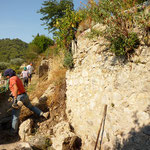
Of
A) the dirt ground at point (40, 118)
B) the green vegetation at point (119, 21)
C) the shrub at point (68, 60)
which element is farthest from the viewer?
the shrub at point (68, 60)

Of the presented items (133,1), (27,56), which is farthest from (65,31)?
(27,56)

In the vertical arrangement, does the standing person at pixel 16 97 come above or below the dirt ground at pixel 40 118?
above

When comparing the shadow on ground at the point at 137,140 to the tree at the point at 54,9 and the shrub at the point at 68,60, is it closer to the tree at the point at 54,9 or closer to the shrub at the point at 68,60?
the shrub at the point at 68,60

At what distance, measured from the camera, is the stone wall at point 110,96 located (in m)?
2.38

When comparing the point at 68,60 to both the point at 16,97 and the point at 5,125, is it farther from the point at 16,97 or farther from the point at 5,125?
the point at 5,125

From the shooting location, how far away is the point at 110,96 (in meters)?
3.00

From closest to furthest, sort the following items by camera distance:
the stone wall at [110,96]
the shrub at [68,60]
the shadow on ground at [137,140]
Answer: the shadow on ground at [137,140] < the stone wall at [110,96] < the shrub at [68,60]

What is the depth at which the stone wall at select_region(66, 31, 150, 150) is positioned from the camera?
2377 mm

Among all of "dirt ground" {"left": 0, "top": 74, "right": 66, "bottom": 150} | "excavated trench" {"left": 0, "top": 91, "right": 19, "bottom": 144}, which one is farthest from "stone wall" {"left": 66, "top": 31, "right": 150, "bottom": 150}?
"excavated trench" {"left": 0, "top": 91, "right": 19, "bottom": 144}

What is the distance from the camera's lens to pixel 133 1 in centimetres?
291

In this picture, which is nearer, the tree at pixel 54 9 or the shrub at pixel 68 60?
the shrub at pixel 68 60

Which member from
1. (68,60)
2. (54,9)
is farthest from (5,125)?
(54,9)

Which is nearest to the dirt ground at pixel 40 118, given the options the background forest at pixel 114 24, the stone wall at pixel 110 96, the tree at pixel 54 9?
the stone wall at pixel 110 96

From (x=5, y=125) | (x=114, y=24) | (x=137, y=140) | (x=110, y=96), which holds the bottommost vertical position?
(x=5, y=125)
